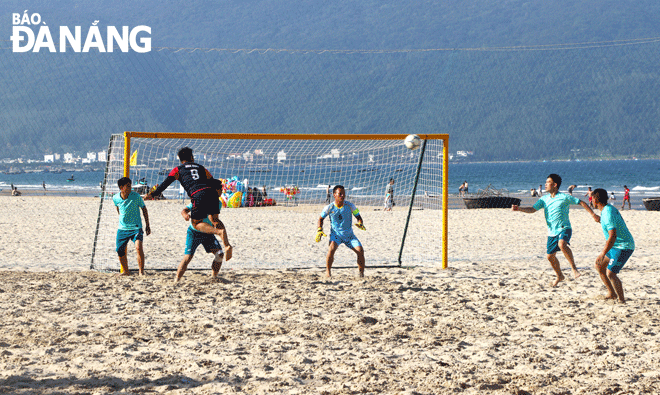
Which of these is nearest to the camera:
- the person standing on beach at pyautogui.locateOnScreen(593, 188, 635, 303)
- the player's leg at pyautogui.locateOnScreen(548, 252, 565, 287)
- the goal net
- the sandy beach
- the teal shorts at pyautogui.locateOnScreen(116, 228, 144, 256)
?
the sandy beach

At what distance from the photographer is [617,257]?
5949 millimetres

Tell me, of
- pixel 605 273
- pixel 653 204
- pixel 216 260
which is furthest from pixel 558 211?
pixel 653 204

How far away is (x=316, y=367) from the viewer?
14.2 ft

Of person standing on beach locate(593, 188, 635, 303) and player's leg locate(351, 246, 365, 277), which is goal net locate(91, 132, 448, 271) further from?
person standing on beach locate(593, 188, 635, 303)

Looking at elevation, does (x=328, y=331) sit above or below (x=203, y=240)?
below

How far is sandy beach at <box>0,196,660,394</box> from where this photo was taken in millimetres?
4035

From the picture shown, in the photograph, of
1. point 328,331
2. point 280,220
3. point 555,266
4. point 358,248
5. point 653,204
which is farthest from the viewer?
point 653,204

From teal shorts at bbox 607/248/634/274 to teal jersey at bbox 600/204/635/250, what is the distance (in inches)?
1.6

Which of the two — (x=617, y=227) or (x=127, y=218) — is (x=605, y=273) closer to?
(x=617, y=227)

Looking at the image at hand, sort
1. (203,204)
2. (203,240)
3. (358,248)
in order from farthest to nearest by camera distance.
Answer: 1. (358,248)
2. (203,240)
3. (203,204)

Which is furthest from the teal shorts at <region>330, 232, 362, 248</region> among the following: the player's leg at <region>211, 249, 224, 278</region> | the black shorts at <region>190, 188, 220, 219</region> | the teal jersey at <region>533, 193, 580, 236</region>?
the teal jersey at <region>533, 193, 580, 236</region>

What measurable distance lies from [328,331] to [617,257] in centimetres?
307

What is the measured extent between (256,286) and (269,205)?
18711mm

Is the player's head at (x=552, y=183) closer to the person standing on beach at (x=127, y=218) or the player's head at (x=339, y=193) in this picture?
the player's head at (x=339, y=193)
